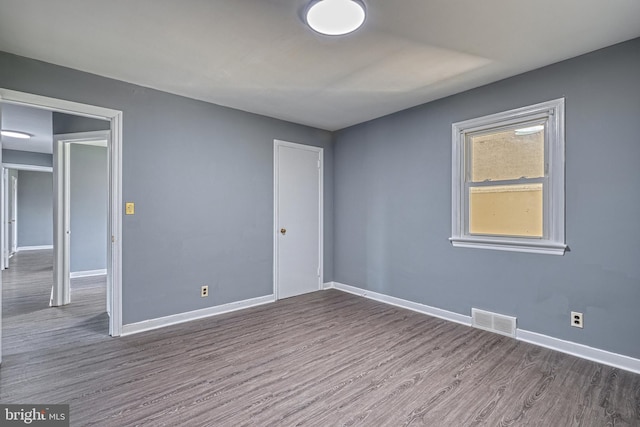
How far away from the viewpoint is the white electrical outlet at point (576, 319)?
2533 mm

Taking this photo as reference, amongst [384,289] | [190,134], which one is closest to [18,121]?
[190,134]

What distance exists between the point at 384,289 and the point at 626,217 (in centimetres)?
254

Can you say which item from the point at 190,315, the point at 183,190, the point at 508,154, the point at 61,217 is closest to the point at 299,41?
the point at 183,190

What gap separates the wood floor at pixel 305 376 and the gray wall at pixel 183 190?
502 mm

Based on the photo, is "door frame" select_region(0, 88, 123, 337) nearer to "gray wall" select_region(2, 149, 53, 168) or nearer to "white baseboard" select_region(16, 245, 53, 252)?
"gray wall" select_region(2, 149, 53, 168)

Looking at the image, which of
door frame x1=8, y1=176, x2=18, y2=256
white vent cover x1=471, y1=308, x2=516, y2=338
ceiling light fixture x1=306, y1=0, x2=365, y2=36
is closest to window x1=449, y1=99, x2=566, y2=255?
white vent cover x1=471, y1=308, x2=516, y2=338

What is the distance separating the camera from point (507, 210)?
3.02 metres

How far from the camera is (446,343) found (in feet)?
9.29

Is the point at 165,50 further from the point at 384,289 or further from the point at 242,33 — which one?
the point at 384,289

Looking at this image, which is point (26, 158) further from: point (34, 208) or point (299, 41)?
point (299, 41)

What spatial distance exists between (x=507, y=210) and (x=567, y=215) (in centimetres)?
50

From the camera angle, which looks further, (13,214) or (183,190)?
(13,214)

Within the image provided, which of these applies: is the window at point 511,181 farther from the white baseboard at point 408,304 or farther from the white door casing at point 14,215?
the white door casing at point 14,215

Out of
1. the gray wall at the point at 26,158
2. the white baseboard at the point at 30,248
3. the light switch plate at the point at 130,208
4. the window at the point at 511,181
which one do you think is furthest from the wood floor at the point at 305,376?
the white baseboard at the point at 30,248
